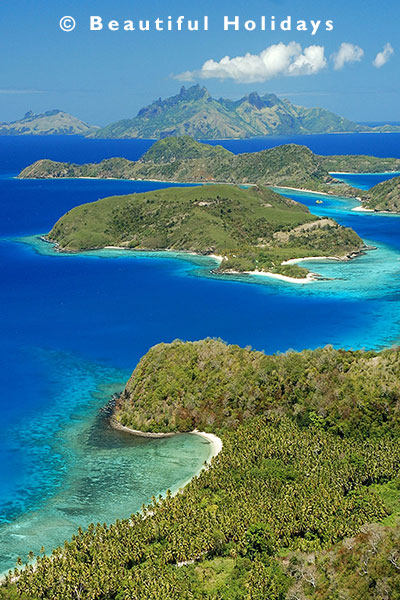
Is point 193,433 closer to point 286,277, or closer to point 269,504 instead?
point 269,504

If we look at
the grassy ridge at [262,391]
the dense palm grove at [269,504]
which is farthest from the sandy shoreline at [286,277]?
the dense palm grove at [269,504]

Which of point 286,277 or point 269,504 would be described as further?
point 286,277

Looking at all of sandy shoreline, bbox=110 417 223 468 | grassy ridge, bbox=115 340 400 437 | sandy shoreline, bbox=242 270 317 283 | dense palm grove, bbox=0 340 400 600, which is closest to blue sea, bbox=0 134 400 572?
sandy shoreline, bbox=110 417 223 468

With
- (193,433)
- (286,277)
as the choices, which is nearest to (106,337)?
(193,433)

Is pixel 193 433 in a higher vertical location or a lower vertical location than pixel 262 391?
lower

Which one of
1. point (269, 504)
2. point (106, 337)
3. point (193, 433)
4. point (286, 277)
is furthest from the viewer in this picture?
point (286, 277)

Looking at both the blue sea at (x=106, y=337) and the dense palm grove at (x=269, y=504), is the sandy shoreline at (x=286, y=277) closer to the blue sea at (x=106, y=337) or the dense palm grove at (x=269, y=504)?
the blue sea at (x=106, y=337)

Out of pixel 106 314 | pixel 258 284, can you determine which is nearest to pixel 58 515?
pixel 106 314

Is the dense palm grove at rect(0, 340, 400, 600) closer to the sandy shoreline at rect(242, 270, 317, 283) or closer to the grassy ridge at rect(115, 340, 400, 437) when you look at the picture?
the grassy ridge at rect(115, 340, 400, 437)

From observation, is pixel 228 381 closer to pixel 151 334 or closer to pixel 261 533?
pixel 261 533
